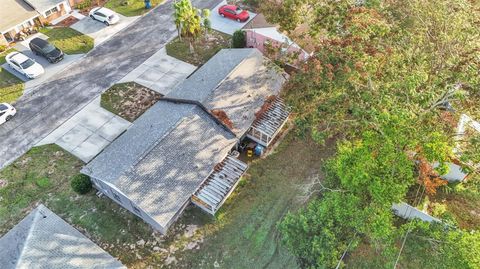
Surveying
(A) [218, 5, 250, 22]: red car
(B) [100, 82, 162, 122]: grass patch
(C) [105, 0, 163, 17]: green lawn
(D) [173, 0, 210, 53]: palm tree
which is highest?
(D) [173, 0, 210, 53]: palm tree

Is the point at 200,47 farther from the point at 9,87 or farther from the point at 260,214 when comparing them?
the point at 260,214

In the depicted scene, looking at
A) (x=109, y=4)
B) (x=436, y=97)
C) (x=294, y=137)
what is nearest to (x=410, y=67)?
(x=436, y=97)

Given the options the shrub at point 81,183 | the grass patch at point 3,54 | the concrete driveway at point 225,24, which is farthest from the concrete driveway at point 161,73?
the grass patch at point 3,54

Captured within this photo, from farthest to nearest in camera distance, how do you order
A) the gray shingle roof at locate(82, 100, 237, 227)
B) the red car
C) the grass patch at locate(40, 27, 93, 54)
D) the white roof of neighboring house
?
1. the red car
2. the grass patch at locate(40, 27, 93, 54)
3. the white roof of neighboring house
4. the gray shingle roof at locate(82, 100, 237, 227)

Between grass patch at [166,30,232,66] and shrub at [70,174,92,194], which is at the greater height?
grass patch at [166,30,232,66]

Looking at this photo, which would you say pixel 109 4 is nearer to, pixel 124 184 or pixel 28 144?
pixel 28 144

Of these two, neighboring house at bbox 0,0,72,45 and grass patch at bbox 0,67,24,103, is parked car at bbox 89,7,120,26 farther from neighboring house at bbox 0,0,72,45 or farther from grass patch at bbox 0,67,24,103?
grass patch at bbox 0,67,24,103

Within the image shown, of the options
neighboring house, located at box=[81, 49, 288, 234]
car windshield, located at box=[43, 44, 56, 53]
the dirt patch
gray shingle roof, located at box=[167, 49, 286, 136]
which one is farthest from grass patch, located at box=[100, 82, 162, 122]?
the dirt patch
